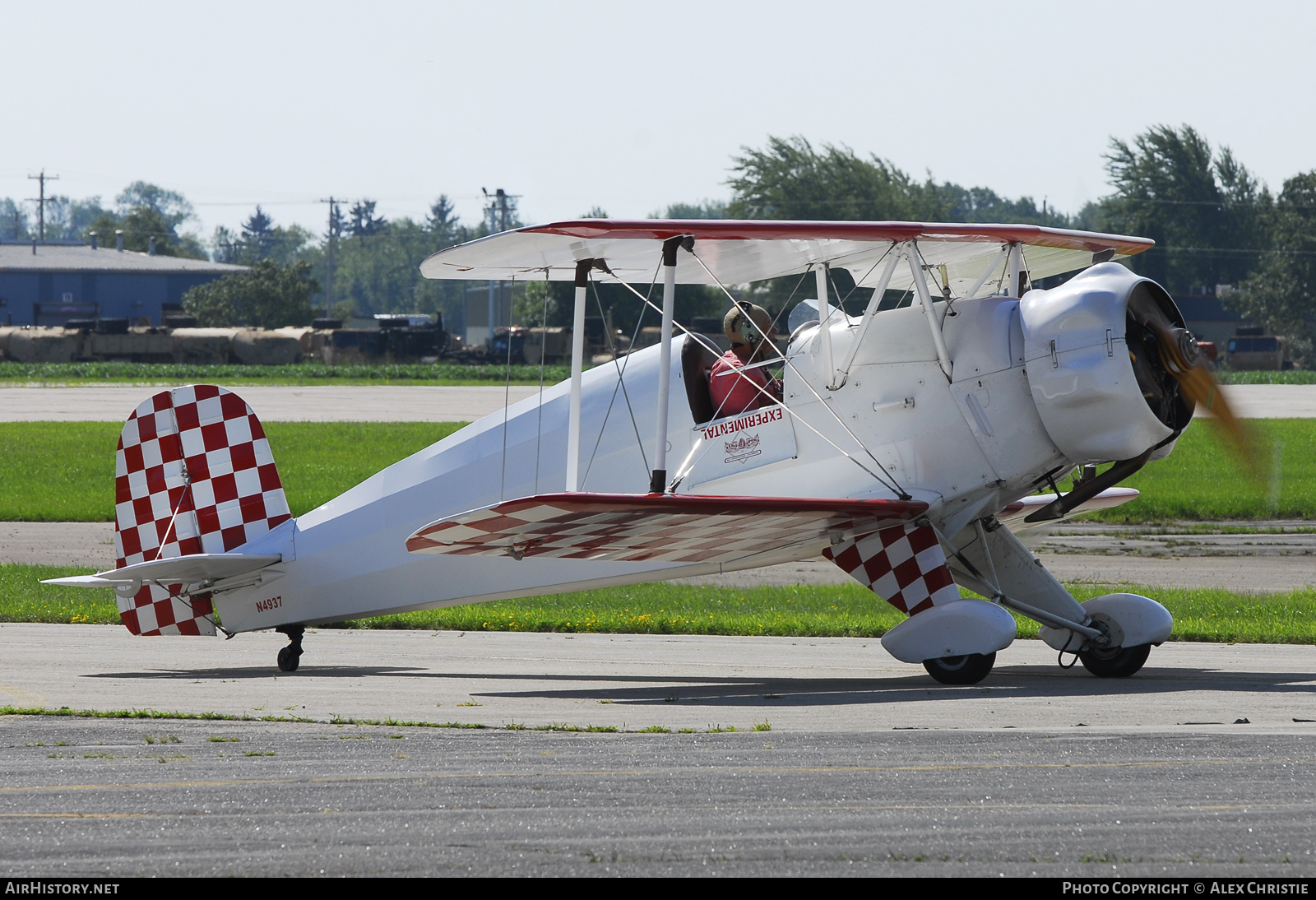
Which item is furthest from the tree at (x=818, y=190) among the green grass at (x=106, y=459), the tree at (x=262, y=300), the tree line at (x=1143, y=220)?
the green grass at (x=106, y=459)

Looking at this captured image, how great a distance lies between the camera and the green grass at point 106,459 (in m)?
21.1

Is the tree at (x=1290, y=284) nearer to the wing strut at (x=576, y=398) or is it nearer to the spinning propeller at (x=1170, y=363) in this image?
the spinning propeller at (x=1170, y=363)

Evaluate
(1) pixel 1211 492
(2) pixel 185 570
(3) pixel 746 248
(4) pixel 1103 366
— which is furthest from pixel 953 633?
(1) pixel 1211 492

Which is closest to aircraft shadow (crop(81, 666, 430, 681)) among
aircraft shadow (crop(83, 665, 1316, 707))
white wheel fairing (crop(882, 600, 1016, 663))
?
aircraft shadow (crop(83, 665, 1316, 707))

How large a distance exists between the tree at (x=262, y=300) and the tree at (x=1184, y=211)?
196ft

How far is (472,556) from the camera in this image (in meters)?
10.1

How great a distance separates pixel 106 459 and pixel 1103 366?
2220 centimetres

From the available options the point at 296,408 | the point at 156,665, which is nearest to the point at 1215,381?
the point at 156,665

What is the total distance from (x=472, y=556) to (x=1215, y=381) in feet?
17.1

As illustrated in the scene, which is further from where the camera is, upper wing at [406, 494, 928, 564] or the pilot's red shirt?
the pilot's red shirt

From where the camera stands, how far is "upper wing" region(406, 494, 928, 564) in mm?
7777

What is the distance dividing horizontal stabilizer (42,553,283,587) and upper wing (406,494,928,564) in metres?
2.24

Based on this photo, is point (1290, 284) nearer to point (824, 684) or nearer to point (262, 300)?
point (262, 300)

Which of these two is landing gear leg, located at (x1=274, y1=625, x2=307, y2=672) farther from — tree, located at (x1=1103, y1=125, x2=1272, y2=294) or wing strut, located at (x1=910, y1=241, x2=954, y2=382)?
tree, located at (x1=1103, y1=125, x2=1272, y2=294)
